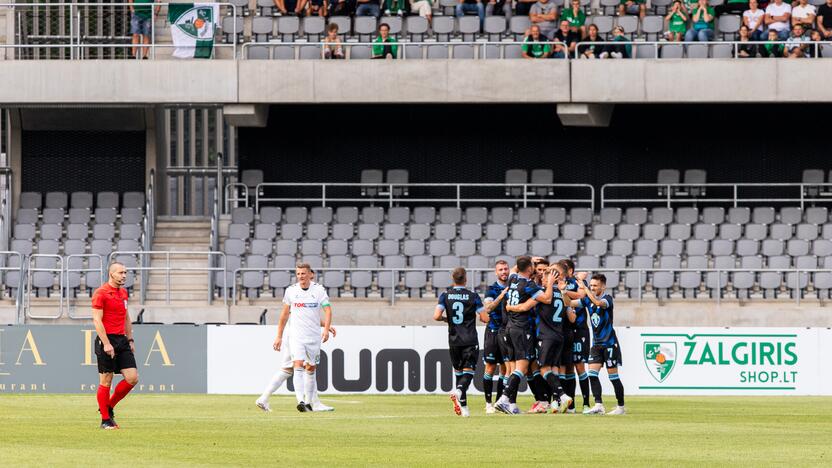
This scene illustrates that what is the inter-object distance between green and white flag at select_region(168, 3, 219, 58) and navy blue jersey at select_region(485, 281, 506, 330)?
13648 mm

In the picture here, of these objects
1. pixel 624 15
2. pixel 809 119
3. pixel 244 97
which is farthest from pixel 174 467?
pixel 809 119

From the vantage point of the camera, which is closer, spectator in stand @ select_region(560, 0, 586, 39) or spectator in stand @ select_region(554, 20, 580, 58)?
spectator in stand @ select_region(554, 20, 580, 58)

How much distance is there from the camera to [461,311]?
17.5m

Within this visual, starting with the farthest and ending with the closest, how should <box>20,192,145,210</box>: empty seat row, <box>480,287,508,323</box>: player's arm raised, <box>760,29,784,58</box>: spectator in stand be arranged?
<box>20,192,145,210</box>: empty seat row → <box>760,29,784,58</box>: spectator in stand → <box>480,287,508,323</box>: player's arm raised

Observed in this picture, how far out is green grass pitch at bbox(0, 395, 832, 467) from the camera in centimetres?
1202

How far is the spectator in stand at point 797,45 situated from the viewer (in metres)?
30.2

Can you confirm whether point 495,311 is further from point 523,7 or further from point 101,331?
point 523,7

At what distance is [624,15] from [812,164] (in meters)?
5.21

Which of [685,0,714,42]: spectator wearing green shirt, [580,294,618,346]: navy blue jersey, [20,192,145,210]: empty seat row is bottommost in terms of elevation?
[580,294,618,346]: navy blue jersey

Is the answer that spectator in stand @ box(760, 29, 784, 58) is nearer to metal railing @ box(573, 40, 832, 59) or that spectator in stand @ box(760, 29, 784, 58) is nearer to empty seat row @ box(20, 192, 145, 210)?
metal railing @ box(573, 40, 832, 59)

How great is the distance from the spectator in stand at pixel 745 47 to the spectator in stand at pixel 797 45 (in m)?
0.63

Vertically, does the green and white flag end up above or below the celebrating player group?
above

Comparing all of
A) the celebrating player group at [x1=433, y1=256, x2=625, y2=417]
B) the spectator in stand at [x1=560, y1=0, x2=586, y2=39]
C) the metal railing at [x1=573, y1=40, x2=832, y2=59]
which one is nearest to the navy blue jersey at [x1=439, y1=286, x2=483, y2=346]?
the celebrating player group at [x1=433, y1=256, x2=625, y2=417]

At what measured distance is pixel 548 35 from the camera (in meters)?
31.1
